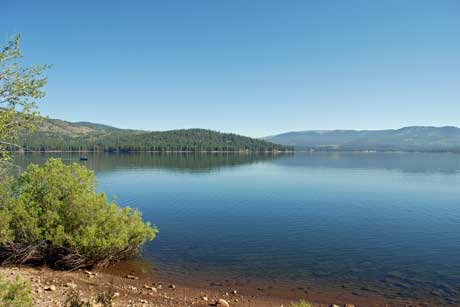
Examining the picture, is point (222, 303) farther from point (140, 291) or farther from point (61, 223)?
point (61, 223)

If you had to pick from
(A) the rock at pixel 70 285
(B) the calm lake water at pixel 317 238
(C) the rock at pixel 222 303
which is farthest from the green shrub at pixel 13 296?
(B) the calm lake water at pixel 317 238

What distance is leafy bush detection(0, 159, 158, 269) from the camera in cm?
2228

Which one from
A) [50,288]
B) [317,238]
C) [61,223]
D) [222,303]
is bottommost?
[317,238]

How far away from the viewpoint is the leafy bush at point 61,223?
22.3 m

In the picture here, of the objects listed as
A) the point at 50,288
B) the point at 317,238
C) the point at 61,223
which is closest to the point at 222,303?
the point at 50,288

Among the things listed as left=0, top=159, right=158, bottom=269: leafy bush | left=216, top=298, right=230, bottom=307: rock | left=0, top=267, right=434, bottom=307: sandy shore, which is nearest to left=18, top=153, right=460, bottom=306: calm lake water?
left=0, top=267, right=434, bottom=307: sandy shore

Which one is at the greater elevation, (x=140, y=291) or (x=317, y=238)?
(x=140, y=291)

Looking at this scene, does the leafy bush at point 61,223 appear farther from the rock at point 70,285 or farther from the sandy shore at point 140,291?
the rock at point 70,285

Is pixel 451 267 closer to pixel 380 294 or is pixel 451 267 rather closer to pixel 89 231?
pixel 380 294

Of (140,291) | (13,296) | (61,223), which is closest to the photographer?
(13,296)

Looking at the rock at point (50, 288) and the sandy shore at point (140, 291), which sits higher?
the rock at point (50, 288)

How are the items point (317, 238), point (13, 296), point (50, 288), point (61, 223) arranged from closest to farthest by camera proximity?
point (13, 296)
point (50, 288)
point (61, 223)
point (317, 238)

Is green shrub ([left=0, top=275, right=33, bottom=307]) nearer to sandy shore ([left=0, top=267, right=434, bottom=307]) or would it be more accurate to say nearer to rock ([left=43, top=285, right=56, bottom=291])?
sandy shore ([left=0, top=267, right=434, bottom=307])

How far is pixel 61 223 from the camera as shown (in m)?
23.4
